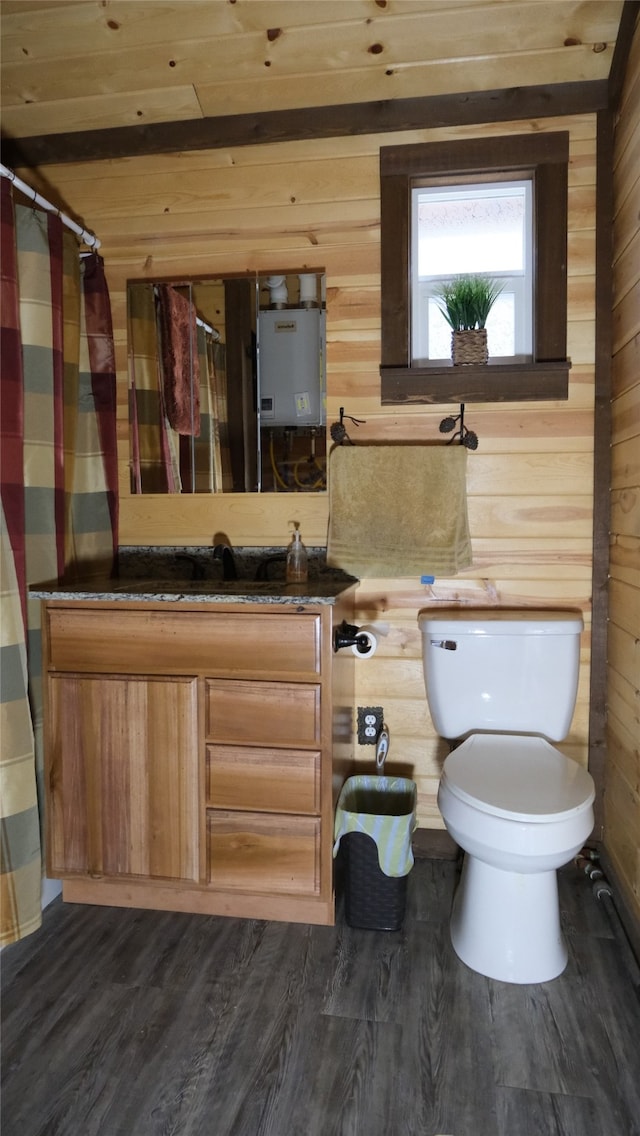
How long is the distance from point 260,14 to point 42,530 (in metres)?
1.54

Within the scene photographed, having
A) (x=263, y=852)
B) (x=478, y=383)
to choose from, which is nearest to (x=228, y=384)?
(x=478, y=383)

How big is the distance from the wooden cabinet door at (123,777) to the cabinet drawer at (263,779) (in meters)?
0.06

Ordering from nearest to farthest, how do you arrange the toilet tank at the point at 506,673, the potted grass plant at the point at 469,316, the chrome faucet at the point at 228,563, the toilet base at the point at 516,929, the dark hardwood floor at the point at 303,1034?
the dark hardwood floor at the point at 303,1034
the toilet base at the point at 516,929
the toilet tank at the point at 506,673
the potted grass plant at the point at 469,316
the chrome faucet at the point at 228,563

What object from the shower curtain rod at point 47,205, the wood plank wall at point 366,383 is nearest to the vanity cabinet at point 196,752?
the wood plank wall at point 366,383

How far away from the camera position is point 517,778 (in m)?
1.63

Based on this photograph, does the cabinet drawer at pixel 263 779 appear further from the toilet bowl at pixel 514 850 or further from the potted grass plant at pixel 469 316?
the potted grass plant at pixel 469 316

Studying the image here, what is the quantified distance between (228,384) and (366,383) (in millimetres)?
461

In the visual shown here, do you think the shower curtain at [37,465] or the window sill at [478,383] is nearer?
the shower curtain at [37,465]

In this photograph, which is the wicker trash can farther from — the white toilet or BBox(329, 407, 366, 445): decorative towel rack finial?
BBox(329, 407, 366, 445): decorative towel rack finial

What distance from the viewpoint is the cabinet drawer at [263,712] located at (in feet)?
5.57

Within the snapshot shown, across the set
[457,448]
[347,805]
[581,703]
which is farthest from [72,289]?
[581,703]

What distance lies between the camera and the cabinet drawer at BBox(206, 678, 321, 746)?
66.9 inches

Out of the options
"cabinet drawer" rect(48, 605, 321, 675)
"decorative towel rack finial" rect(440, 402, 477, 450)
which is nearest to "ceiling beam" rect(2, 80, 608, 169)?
"decorative towel rack finial" rect(440, 402, 477, 450)

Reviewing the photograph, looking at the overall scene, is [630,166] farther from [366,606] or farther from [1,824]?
[1,824]
